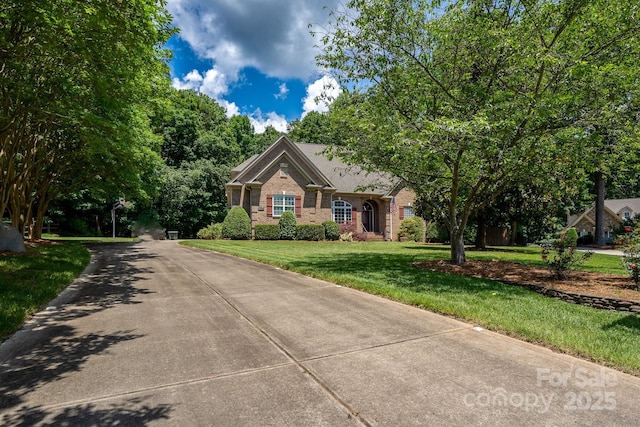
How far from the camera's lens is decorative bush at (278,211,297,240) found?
25.5 meters

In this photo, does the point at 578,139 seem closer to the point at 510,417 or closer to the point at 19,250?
the point at 510,417

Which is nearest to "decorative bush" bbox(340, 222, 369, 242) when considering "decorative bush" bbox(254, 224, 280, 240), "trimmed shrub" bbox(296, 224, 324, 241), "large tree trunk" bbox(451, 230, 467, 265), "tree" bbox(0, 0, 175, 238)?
"trimmed shrub" bbox(296, 224, 324, 241)

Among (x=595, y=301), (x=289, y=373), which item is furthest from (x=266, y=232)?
Result: (x=289, y=373)

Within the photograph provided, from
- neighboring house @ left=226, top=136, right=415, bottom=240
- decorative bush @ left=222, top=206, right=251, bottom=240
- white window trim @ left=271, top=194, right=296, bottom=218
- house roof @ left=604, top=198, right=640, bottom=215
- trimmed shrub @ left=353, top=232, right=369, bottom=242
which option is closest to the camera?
decorative bush @ left=222, top=206, right=251, bottom=240

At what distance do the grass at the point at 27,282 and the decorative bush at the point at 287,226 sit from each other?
14.6 metres

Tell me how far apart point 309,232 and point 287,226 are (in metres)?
1.70

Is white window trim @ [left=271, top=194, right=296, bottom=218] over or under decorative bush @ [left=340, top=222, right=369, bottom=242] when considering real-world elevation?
over

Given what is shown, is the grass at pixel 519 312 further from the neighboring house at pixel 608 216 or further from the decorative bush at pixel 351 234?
the neighboring house at pixel 608 216

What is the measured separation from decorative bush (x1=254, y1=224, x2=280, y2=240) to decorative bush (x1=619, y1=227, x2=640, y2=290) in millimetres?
19815

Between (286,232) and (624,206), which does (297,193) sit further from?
(624,206)

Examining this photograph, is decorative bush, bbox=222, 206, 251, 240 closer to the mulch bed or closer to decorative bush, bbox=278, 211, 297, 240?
decorative bush, bbox=278, 211, 297, 240

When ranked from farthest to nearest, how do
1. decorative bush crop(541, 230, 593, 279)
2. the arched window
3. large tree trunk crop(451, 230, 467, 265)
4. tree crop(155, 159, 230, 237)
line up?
tree crop(155, 159, 230, 237)
the arched window
large tree trunk crop(451, 230, 467, 265)
decorative bush crop(541, 230, 593, 279)

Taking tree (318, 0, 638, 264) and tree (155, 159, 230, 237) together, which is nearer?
tree (318, 0, 638, 264)

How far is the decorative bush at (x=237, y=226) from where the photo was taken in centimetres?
2486
